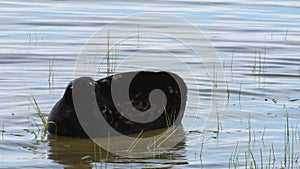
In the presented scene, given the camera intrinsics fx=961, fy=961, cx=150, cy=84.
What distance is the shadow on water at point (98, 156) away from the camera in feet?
25.5

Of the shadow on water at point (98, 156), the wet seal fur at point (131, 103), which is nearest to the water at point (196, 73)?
the shadow on water at point (98, 156)

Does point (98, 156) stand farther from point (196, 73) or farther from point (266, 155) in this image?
point (196, 73)

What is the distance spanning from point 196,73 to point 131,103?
3046mm

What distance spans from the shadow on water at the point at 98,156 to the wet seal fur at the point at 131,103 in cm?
12

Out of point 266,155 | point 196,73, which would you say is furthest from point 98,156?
point 196,73

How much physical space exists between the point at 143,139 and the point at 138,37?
5.52 meters

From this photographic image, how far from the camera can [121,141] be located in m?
8.67

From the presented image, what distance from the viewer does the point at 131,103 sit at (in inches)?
Answer: 351

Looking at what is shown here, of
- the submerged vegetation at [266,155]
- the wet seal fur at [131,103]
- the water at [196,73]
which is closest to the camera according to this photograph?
the submerged vegetation at [266,155]

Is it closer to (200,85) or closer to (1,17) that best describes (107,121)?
(200,85)

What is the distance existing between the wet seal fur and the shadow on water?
0.41 feet

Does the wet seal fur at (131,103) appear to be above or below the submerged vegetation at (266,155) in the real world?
above

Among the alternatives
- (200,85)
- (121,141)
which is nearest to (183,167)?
(121,141)

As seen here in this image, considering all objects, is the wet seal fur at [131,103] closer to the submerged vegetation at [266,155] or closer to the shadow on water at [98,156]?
the shadow on water at [98,156]
